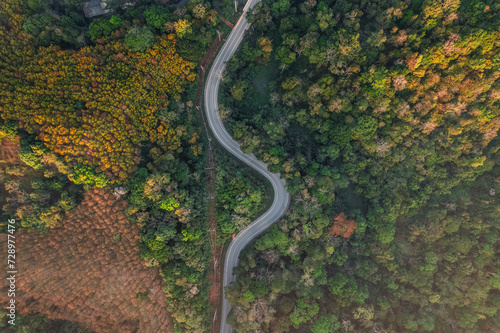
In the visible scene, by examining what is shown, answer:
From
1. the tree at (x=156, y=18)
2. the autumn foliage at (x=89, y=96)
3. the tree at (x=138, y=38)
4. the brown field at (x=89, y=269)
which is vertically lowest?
the brown field at (x=89, y=269)

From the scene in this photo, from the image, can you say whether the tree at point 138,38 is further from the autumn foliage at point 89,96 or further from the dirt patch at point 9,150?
the dirt patch at point 9,150

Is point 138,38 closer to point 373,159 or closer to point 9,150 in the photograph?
point 9,150

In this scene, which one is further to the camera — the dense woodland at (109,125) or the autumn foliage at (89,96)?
the dense woodland at (109,125)

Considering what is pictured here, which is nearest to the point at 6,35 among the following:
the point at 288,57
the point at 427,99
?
the point at 288,57

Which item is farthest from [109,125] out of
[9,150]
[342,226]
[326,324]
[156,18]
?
[326,324]

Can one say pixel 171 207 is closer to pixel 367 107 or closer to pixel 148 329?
pixel 148 329

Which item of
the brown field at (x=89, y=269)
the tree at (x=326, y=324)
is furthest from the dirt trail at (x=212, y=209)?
the tree at (x=326, y=324)
